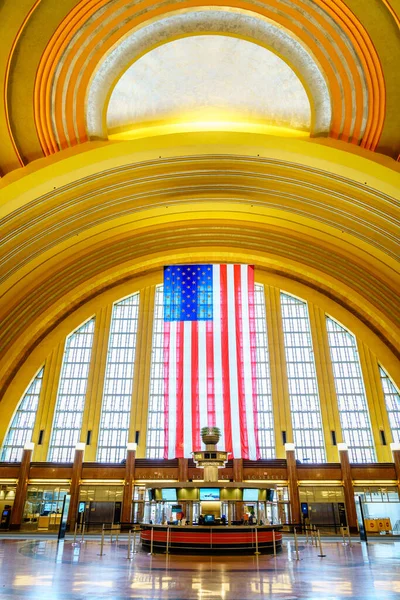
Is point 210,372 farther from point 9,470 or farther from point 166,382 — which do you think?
point 9,470

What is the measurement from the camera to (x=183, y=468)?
2142 cm

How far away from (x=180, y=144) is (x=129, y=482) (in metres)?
17.1

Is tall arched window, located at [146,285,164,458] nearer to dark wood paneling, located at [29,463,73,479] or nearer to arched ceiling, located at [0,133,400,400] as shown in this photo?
arched ceiling, located at [0,133,400,400]

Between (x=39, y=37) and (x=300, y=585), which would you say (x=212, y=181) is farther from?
(x=300, y=585)

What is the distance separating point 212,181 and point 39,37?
26.2 feet

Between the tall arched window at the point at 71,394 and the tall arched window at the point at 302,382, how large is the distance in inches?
502

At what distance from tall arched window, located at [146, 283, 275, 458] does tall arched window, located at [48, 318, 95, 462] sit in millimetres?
4187

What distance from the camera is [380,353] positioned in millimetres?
25125

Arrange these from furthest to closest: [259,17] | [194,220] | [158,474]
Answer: [194,220], [158,474], [259,17]

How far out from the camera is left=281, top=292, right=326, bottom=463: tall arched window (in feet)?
76.7

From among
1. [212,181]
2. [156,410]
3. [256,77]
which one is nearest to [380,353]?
[156,410]

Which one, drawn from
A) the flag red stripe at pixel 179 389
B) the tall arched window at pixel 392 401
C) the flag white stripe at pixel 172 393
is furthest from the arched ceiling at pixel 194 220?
the flag red stripe at pixel 179 389

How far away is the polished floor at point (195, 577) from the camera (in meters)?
5.69

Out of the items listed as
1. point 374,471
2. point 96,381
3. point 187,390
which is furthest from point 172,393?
point 374,471
